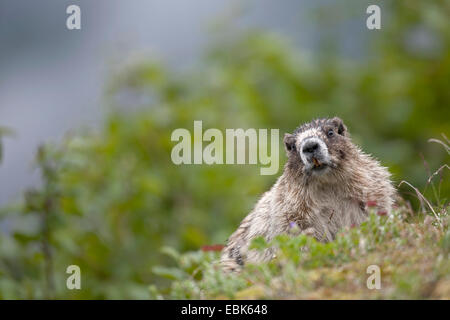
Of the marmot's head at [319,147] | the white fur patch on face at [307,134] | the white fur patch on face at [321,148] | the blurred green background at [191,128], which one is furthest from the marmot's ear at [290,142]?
the blurred green background at [191,128]

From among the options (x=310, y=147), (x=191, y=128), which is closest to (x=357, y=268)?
(x=310, y=147)

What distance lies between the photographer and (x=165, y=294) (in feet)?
19.1

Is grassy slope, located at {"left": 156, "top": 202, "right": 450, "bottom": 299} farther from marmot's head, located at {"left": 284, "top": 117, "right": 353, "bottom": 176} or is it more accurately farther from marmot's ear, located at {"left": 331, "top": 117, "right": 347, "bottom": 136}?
marmot's ear, located at {"left": 331, "top": 117, "right": 347, "bottom": 136}

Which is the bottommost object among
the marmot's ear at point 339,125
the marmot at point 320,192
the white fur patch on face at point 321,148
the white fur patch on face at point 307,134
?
the marmot at point 320,192

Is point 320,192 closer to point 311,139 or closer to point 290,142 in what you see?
point 311,139

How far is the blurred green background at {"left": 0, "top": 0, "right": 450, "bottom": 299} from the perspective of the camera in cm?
809

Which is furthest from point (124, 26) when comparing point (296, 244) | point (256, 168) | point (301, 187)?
point (296, 244)

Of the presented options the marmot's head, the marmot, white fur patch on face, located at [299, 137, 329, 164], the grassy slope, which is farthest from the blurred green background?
the grassy slope

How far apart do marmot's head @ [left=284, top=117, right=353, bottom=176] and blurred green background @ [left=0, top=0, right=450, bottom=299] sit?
91 cm

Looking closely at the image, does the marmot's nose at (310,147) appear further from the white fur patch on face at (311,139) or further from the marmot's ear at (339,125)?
the marmot's ear at (339,125)

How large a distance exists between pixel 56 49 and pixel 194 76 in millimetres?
4213

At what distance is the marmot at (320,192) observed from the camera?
230 inches

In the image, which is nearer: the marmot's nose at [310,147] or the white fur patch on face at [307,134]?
the marmot's nose at [310,147]
